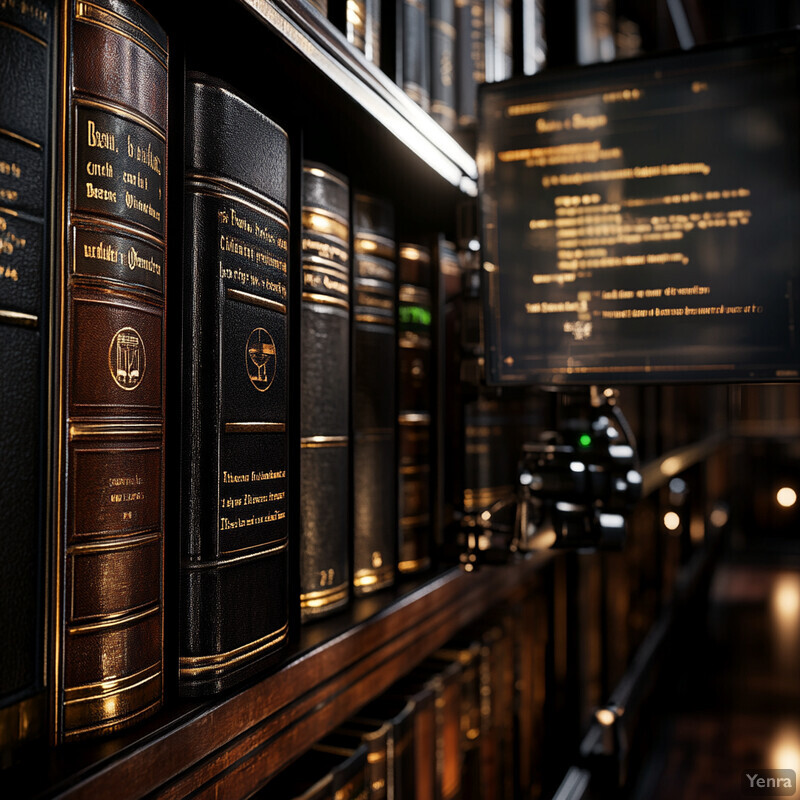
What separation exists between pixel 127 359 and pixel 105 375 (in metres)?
0.02

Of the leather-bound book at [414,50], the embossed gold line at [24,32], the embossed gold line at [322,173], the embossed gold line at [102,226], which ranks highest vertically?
the leather-bound book at [414,50]

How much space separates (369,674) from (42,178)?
0.46m

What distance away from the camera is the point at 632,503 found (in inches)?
31.4

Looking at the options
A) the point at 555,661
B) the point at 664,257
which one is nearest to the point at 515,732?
the point at 555,661

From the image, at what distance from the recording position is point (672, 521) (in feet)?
9.54

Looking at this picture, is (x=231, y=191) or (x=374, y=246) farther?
(x=374, y=246)

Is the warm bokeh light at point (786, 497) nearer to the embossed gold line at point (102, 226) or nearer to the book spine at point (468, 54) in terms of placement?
the book spine at point (468, 54)

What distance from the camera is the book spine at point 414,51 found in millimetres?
746

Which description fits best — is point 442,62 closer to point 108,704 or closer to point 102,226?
point 102,226

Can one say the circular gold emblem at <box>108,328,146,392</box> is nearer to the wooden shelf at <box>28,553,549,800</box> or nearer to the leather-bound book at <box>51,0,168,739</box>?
the leather-bound book at <box>51,0,168,739</box>

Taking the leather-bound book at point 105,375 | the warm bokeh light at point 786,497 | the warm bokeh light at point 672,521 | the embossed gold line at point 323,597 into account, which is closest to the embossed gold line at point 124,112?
the leather-bound book at point 105,375

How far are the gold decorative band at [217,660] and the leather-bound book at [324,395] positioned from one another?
11cm

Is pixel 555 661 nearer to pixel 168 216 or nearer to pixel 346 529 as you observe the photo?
pixel 346 529

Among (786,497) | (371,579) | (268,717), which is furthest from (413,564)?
(786,497)
